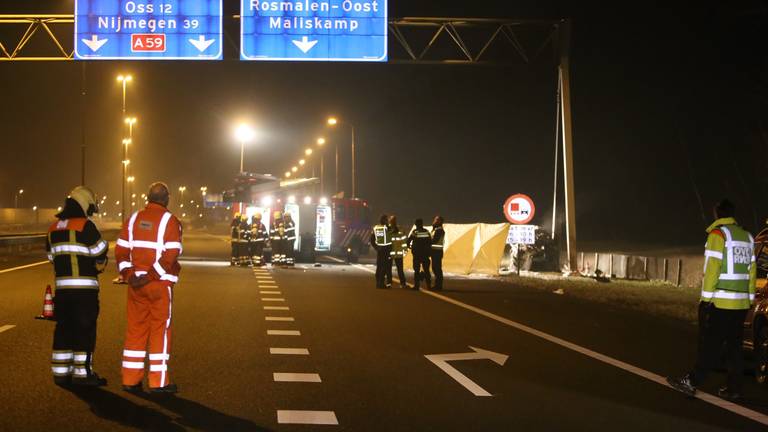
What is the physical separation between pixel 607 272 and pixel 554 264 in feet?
7.73

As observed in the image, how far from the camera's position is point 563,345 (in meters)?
12.8

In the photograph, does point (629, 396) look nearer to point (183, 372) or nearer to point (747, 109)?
point (183, 372)

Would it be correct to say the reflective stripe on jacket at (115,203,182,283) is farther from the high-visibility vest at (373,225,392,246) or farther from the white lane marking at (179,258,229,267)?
the white lane marking at (179,258,229,267)

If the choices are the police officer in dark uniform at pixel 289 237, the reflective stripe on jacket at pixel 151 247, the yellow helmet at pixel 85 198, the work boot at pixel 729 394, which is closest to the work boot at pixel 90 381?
the reflective stripe on jacket at pixel 151 247

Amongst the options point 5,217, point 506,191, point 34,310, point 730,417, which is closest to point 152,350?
point 730,417

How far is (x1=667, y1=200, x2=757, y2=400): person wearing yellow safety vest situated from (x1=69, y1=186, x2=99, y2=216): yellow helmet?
5.97m

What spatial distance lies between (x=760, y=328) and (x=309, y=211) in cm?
2563

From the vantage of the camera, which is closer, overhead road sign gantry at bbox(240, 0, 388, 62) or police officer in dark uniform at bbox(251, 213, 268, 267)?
overhead road sign gantry at bbox(240, 0, 388, 62)

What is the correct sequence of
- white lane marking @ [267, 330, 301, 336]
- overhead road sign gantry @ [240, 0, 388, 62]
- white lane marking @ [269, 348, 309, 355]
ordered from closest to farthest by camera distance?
white lane marking @ [269, 348, 309, 355] → white lane marking @ [267, 330, 301, 336] → overhead road sign gantry @ [240, 0, 388, 62]

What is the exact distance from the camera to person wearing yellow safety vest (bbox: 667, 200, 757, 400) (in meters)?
8.76

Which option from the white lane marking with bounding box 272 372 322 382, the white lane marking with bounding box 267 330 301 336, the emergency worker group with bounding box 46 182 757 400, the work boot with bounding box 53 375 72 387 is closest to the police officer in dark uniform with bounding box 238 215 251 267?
the white lane marking with bounding box 267 330 301 336

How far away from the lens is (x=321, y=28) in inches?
1020

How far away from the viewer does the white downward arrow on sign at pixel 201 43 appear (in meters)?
26.1

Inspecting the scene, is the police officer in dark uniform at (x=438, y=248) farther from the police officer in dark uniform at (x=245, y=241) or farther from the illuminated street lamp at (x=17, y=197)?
the illuminated street lamp at (x=17, y=197)
